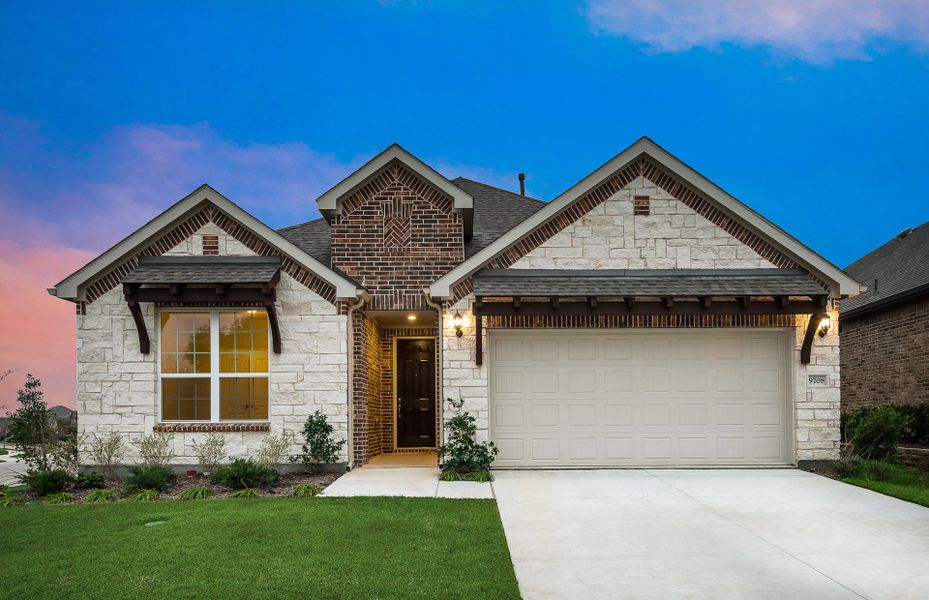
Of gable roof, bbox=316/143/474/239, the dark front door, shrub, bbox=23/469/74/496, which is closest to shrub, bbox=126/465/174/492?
shrub, bbox=23/469/74/496

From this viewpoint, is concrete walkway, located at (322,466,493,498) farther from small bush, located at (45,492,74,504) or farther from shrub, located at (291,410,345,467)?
small bush, located at (45,492,74,504)

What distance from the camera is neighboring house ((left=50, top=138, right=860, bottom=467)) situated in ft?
38.8

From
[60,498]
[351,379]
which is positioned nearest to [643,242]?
[351,379]

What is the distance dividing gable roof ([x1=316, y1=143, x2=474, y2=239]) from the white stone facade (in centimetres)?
167

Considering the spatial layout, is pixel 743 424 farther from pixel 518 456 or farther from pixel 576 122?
pixel 576 122

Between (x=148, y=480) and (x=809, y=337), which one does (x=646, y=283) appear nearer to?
(x=809, y=337)

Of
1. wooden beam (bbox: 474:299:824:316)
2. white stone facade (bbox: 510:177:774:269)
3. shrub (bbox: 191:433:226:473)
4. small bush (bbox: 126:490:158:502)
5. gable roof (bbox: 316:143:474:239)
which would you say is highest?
gable roof (bbox: 316:143:474:239)

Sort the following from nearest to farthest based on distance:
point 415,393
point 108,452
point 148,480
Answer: point 148,480 → point 108,452 → point 415,393

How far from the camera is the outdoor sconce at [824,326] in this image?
38.9 feet

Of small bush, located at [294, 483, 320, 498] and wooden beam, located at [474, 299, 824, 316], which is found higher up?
wooden beam, located at [474, 299, 824, 316]

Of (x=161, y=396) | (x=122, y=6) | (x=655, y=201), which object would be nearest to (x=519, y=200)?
(x=655, y=201)

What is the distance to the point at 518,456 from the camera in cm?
1204

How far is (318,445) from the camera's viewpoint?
1168 centimetres

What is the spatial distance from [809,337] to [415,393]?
25.8 feet
